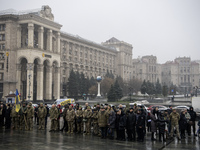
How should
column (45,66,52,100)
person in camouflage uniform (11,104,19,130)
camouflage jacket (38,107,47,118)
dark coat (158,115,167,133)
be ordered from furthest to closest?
column (45,66,52,100) → person in camouflage uniform (11,104,19,130) → camouflage jacket (38,107,47,118) → dark coat (158,115,167,133)

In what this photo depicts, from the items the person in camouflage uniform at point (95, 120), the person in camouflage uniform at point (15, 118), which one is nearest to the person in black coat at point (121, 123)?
the person in camouflage uniform at point (95, 120)

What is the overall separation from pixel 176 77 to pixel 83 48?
272 feet

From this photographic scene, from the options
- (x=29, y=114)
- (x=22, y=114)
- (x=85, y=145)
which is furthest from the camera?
(x=22, y=114)

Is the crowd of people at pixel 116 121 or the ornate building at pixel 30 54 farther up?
the ornate building at pixel 30 54

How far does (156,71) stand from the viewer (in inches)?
5925

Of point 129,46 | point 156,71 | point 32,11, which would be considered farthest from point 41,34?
point 156,71

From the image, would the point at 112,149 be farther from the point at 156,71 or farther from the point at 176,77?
the point at 176,77

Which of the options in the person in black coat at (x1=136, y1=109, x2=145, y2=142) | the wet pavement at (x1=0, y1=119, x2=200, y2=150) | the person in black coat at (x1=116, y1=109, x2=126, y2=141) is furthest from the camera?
the person in black coat at (x1=116, y1=109, x2=126, y2=141)

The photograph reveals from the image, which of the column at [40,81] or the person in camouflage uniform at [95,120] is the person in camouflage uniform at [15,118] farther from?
the column at [40,81]

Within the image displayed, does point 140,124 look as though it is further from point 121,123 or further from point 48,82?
point 48,82

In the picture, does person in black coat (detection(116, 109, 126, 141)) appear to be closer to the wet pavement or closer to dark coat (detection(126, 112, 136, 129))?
dark coat (detection(126, 112, 136, 129))

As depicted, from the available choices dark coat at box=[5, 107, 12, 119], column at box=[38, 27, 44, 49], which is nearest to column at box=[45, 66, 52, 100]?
column at box=[38, 27, 44, 49]

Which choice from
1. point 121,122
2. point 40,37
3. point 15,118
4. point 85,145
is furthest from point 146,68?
point 85,145

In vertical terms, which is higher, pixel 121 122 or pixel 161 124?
pixel 121 122
